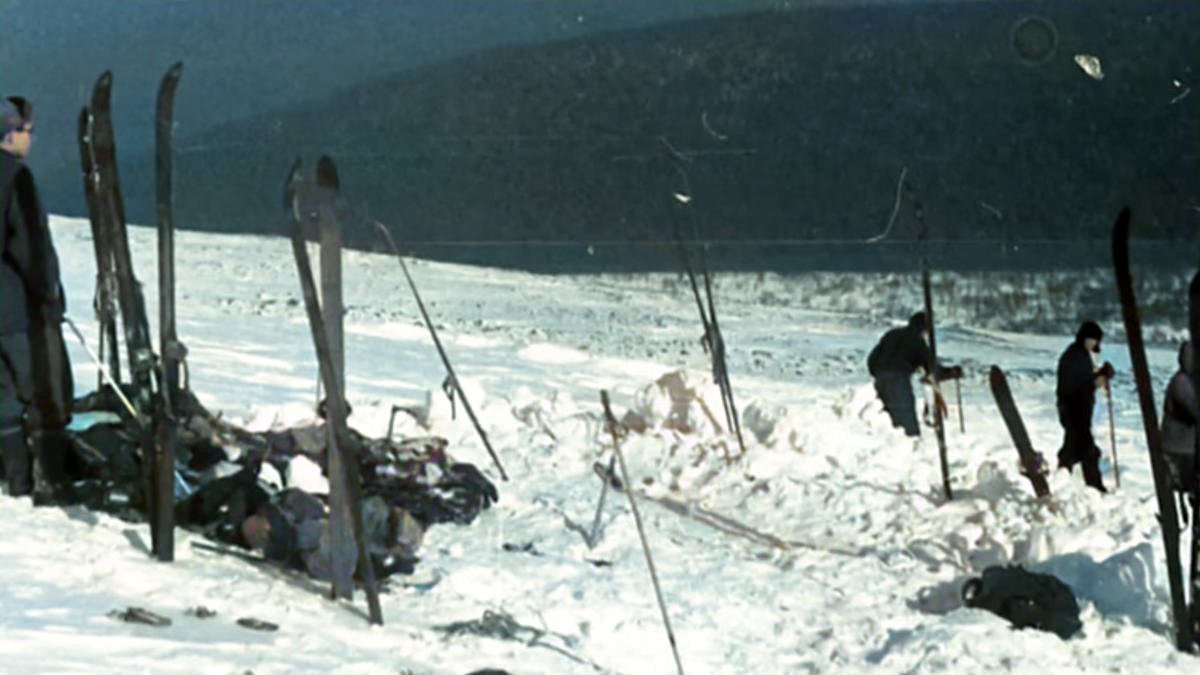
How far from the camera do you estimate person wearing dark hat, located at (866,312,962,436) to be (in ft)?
25.3

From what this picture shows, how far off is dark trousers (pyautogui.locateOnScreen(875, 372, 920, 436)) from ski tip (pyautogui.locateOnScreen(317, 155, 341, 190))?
15.6 ft

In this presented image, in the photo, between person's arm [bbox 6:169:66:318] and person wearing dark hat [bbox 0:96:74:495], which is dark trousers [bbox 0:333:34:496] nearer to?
person wearing dark hat [bbox 0:96:74:495]

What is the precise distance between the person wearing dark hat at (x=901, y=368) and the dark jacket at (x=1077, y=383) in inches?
30.4

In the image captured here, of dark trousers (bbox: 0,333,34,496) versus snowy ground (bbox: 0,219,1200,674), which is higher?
dark trousers (bbox: 0,333,34,496)

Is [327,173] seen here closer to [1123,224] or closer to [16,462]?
[16,462]

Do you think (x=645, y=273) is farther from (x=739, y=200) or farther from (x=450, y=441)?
(x=450, y=441)

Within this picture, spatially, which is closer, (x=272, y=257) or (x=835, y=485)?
(x=835, y=485)

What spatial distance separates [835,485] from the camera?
6.95 metres

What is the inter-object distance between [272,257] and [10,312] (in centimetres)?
759

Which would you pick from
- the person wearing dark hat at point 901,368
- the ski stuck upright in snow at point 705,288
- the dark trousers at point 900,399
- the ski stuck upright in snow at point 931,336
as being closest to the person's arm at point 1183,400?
the ski stuck upright in snow at point 931,336

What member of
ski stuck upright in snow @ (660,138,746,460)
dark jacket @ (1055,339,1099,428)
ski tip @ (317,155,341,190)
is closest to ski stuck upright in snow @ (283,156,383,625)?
ski tip @ (317,155,341,190)

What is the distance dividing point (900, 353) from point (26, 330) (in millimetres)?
4773

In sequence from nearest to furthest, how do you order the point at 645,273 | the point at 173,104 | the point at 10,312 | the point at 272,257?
the point at 173,104
the point at 10,312
the point at 645,273
the point at 272,257

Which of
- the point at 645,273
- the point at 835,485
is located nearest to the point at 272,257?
the point at 645,273
